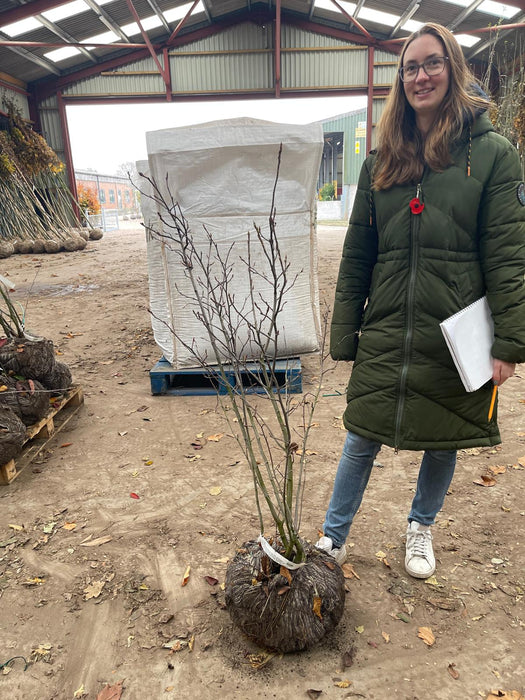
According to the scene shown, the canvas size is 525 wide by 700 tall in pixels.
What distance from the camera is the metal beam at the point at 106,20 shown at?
37.2ft

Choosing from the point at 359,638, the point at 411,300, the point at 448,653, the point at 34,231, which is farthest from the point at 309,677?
the point at 34,231

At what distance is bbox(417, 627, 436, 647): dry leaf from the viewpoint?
1.72 m

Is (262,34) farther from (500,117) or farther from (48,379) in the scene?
(48,379)

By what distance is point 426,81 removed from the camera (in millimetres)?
1555

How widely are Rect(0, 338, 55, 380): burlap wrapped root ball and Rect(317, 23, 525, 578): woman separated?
2393 millimetres

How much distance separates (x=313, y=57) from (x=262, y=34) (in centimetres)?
157

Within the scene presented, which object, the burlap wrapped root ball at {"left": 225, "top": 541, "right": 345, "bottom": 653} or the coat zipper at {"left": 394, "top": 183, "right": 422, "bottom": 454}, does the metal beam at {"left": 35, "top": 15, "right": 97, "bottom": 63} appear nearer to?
the coat zipper at {"left": 394, "top": 183, "right": 422, "bottom": 454}

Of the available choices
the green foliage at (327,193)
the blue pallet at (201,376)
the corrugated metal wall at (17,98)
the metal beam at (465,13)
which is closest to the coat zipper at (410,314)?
the blue pallet at (201,376)

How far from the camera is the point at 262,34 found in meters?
13.8

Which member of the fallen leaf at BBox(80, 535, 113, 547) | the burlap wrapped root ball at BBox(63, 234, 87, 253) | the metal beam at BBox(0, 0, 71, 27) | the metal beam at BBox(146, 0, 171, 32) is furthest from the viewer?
the burlap wrapped root ball at BBox(63, 234, 87, 253)

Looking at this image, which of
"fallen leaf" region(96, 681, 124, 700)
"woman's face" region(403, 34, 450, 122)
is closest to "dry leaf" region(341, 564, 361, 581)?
"fallen leaf" region(96, 681, 124, 700)

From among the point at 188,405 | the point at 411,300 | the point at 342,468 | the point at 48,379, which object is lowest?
the point at 188,405

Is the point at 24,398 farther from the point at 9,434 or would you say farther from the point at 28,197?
the point at 28,197

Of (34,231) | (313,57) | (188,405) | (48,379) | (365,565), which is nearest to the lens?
(365,565)
